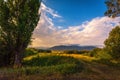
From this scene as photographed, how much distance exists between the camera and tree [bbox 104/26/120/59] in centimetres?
4572

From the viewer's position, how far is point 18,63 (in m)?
34.2

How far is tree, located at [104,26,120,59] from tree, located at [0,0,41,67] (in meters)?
18.1

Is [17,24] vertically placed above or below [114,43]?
above

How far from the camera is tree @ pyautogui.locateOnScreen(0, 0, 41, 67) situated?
33.5m

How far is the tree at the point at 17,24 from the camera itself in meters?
33.5

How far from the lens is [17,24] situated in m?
33.5

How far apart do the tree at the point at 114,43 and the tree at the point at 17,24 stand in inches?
714

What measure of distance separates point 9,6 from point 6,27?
3029 mm

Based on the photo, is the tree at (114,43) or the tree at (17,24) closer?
the tree at (17,24)

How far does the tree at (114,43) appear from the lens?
45.7 m

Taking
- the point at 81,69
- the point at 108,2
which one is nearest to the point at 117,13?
the point at 108,2

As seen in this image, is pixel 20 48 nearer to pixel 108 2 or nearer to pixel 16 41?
pixel 16 41

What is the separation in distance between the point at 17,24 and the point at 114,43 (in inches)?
836

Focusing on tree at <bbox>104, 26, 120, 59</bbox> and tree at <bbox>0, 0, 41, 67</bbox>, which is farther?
tree at <bbox>104, 26, 120, 59</bbox>
